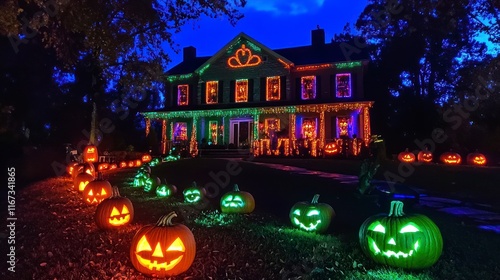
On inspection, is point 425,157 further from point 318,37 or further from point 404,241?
point 404,241

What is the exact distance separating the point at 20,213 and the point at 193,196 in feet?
11.5

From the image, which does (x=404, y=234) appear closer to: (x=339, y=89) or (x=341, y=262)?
A: (x=341, y=262)

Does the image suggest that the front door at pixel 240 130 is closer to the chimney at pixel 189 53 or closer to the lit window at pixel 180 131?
the lit window at pixel 180 131

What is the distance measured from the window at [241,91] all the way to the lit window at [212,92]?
1.59 meters

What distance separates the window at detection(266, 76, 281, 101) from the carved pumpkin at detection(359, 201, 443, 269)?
20301 mm

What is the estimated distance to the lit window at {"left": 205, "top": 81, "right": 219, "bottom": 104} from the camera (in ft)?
83.9

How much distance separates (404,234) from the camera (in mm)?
3877

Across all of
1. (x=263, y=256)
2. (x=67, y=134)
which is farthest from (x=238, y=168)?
(x=67, y=134)

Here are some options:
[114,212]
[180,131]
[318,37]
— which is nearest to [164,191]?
[114,212]

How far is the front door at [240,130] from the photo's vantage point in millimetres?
24516

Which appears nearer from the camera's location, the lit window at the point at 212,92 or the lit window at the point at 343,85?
the lit window at the point at 343,85

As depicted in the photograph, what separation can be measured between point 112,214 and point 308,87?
19.3 metres

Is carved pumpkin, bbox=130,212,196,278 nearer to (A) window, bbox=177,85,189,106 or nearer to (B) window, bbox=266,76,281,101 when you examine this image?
(B) window, bbox=266,76,281,101

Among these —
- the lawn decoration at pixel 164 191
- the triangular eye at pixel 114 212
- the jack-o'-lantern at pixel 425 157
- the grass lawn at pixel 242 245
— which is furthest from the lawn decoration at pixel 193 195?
the jack-o'-lantern at pixel 425 157
